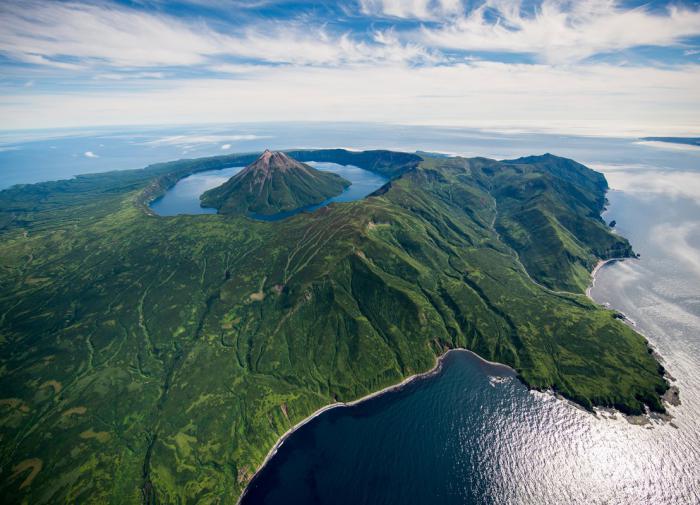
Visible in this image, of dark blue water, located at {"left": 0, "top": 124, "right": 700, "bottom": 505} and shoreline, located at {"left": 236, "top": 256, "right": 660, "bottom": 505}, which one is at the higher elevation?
dark blue water, located at {"left": 0, "top": 124, "right": 700, "bottom": 505}

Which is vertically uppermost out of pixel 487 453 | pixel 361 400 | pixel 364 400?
pixel 487 453

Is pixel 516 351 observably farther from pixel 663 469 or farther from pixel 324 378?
pixel 324 378

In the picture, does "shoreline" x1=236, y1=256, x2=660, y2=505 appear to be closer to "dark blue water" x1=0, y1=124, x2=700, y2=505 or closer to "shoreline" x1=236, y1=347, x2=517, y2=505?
"shoreline" x1=236, y1=347, x2=517, y2=505

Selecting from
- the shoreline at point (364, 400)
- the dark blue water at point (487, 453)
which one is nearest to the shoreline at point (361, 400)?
the shoreline at point (364, 400)

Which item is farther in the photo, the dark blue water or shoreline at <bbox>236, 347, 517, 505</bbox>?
shoreline at <bbox>236, 347, 517, 505</bbox>

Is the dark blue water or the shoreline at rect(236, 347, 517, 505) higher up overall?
the dark blue water

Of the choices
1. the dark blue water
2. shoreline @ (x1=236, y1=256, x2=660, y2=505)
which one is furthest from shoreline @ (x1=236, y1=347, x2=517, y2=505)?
the dark blue water

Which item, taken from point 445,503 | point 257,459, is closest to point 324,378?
point 257,459

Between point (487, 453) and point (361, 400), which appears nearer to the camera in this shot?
point (487, 453)

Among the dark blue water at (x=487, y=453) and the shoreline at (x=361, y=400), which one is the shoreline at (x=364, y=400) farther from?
the dark blue water at (x=487, y=453)

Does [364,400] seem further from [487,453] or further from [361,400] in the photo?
[487,453]

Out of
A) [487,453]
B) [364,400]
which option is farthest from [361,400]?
[487,453]
